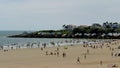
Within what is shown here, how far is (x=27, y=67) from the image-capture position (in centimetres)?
3303

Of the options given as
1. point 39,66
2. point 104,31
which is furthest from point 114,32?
point 39,66

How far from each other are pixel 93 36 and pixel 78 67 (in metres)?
103

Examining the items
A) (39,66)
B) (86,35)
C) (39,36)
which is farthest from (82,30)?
(39,66)

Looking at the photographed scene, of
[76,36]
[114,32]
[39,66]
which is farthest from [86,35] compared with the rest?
[39,66]

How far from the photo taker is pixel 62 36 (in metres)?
142

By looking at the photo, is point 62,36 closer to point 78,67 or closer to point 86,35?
point 86,35

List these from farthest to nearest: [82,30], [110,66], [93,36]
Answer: [82,30]
[93,36]
[110,66]

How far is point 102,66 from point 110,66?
838 millimetres

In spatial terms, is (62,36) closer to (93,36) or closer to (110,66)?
(93,36)

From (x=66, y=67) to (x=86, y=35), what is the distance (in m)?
108

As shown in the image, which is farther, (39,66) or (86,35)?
(86,35)

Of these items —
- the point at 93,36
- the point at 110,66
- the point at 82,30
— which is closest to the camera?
the point at 110,66

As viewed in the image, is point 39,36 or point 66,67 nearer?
point 66,67

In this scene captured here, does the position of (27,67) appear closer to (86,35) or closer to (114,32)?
(86,35)
